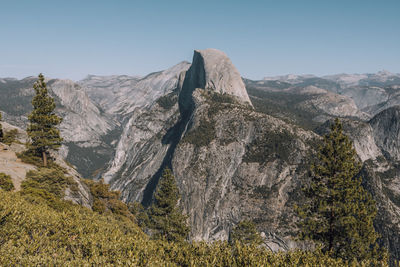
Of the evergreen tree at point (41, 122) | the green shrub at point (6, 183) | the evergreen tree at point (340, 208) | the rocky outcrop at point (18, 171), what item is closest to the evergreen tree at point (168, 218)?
the rocky outcrop at point (18, 171)

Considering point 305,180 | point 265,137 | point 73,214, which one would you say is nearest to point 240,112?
point 265,137

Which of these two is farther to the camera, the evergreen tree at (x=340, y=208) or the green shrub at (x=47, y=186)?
the green shrub at (x=47, y=186)

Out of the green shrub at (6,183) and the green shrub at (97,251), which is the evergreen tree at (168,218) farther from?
the green shrub at (97,251)

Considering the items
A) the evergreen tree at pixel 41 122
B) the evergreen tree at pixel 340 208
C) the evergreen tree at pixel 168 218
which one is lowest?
the evergreen tree at pixel 168 218

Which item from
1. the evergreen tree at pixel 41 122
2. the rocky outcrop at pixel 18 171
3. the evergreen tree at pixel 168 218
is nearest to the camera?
the rocky outcrop at pixel 18 171

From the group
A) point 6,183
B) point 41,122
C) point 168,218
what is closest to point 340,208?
point 168,218

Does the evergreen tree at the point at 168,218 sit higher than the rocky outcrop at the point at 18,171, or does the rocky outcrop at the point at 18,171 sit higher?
the rocky outcrop at the point at 18,171

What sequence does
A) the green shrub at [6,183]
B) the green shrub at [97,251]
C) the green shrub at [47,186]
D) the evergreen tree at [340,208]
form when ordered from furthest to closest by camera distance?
the green shrub at [47,186] → the green shrub at [6,183] → the evergreen tree at [340,208] → the green shrub at [97,251]
